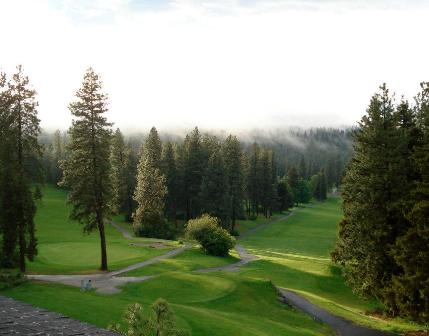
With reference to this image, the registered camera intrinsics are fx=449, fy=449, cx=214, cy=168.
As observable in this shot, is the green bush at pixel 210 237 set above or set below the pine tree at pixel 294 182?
below

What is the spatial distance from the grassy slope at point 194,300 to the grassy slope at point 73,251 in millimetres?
275

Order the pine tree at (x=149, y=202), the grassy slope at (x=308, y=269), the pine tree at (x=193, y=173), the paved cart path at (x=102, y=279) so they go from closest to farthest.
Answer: the paved cart path at (x=102, y=279) < the grassy slope at (x=308, y=269) < the pine tree at (x=149, y=202) < the pine tree at (x=193, y=173)

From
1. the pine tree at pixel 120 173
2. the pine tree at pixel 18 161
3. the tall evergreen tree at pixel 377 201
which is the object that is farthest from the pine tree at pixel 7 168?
the pine tree at pixel 120 173

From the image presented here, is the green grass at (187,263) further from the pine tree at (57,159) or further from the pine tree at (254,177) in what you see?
the pine tree at (57,159)

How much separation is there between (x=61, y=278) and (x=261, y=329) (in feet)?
61.9

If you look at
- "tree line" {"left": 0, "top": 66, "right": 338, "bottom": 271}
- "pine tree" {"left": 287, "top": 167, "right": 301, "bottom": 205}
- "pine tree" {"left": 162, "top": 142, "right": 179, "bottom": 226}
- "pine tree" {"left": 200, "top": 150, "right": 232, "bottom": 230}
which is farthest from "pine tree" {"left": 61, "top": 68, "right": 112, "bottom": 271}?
"pine tree" {"left": 287, "top": 167, "right": 301, "bottom": 205}

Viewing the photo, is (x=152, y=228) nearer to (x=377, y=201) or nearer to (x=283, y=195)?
(x=377, y=201)

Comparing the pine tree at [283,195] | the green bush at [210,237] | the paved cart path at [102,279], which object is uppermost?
the pine tree at [283,195]

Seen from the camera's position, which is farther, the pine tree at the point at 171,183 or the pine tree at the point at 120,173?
the pine tree at the point at 120,173

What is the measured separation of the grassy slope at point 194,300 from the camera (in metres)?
24.4

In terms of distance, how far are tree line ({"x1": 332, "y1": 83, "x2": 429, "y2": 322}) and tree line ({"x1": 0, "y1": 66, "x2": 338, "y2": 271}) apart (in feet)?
75.5

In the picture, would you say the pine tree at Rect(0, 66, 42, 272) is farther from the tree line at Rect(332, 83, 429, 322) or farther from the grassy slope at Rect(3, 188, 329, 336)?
the tree line at Rect(332, 83, 429, 322)

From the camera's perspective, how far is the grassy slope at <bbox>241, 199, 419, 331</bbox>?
35781 mm

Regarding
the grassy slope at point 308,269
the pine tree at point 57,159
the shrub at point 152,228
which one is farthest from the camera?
the pine tree at point 57,159
